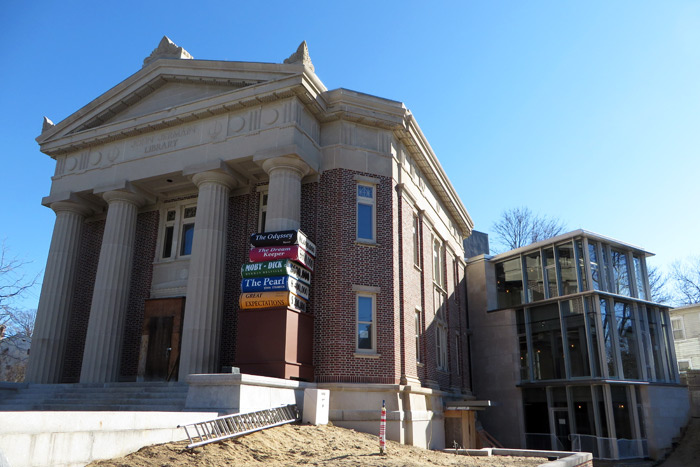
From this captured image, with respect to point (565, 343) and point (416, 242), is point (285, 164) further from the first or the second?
point (565, 343)

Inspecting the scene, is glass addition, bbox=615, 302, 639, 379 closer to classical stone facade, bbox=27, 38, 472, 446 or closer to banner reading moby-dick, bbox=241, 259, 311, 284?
classical stone facade, bbox=27, 38, 472, 446

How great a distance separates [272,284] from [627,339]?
16.7m

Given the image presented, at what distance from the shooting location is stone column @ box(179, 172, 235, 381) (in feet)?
60.0

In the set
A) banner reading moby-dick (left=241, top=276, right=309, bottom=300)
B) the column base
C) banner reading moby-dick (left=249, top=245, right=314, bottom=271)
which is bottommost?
the column base

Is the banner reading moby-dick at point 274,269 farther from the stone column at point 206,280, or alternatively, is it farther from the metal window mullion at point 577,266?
the metal window mullion at point 577,266

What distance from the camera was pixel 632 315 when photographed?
25422 millimetres

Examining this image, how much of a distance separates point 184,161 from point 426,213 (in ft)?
34.2

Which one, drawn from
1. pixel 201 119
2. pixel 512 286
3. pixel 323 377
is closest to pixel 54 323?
pixel 201 119

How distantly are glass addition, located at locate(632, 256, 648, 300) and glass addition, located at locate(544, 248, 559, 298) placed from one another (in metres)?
4.30

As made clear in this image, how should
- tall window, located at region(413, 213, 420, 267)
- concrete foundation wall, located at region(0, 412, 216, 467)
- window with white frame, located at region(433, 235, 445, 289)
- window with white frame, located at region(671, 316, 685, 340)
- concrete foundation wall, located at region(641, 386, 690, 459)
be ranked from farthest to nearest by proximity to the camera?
window with white frame, located at region(671, 316, 685, 340), window with white frame, located at region(433, 235, 445, 289), concrete foundation wall, located at region(641, 386, 690, 459), tall window, located at region(413, 213, 420, 267), concrete foundation wall, located at region(0, 412, 216, 467)

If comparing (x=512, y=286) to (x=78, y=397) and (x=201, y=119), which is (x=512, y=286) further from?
(x=78, y=397)

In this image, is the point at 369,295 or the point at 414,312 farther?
the point at 414,312

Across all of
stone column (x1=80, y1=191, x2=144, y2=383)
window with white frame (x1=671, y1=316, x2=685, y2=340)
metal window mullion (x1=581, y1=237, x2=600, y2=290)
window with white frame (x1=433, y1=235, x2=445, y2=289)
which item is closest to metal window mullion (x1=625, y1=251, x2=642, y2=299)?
metal window mullion (x1=581, y1=237, x2=600, y2=290)

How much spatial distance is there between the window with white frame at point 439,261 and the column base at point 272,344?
10482mm
